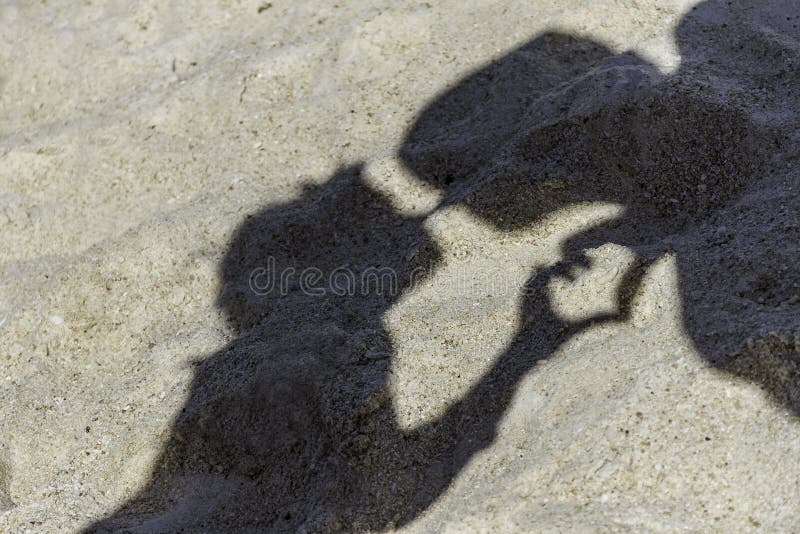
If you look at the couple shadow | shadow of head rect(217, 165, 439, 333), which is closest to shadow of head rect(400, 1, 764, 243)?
the couple shadow

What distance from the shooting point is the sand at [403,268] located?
2.12 meters

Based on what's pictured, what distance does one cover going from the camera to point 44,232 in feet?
10.7

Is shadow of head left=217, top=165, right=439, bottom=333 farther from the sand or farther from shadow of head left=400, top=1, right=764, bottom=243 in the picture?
shadow of head left=400, top=1, right=764, bottom=243

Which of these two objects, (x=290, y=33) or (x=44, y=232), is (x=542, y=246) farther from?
(x=44, y=232)

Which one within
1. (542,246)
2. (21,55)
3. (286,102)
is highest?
(21,55)

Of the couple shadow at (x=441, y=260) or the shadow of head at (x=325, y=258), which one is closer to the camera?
the couple shadow at (x=441, y=260)

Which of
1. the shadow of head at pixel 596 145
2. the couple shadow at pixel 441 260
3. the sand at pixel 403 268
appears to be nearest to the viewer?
the sand at pixel 403 268

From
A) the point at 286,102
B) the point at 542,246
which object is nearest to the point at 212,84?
the point at 286,102

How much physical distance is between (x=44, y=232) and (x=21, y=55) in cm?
120

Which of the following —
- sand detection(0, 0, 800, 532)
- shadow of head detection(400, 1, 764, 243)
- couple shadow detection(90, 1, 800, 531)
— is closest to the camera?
sand detection(0, 0, 800, 532)

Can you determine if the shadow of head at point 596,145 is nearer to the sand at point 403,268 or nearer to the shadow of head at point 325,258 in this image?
the sand at point 403,268

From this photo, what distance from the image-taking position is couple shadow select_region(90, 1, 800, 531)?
2.24 m

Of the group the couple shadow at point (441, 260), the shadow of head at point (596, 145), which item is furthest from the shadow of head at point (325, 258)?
the shadow of head at point (596, 145)

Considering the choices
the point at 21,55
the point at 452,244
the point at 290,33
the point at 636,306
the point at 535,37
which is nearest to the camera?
the point at 636,306
